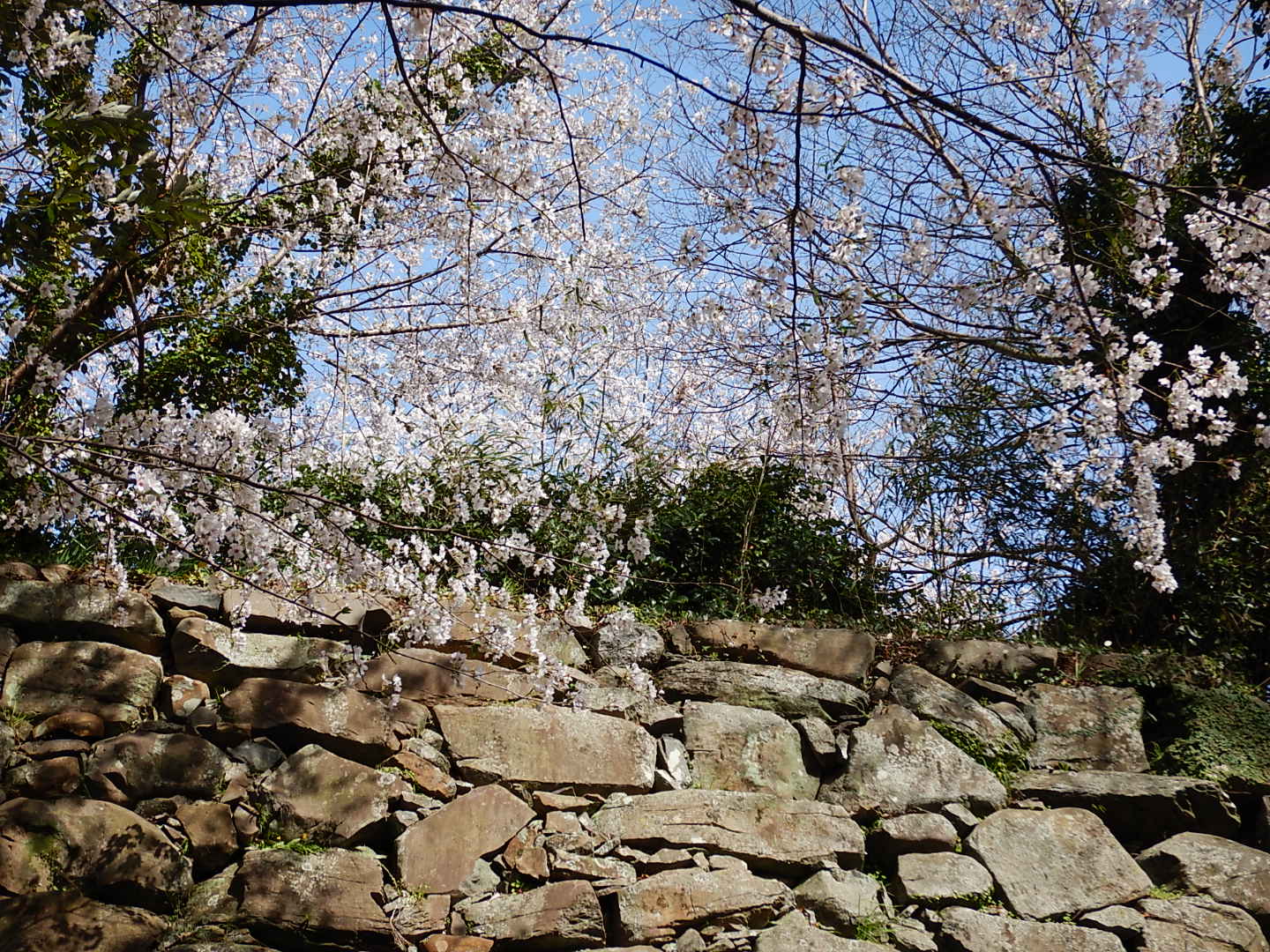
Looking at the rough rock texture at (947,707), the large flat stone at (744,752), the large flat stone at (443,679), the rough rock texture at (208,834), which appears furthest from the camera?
the rough rock texture at (947,707)

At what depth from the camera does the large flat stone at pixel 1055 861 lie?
13.1ft

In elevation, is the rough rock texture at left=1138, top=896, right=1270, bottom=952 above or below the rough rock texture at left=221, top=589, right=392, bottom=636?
below

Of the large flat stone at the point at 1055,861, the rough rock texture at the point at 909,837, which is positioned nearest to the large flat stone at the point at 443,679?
the rough rock texture at the point at 909,837

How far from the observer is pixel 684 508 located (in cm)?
543

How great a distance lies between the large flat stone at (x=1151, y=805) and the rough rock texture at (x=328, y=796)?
2.99 meters

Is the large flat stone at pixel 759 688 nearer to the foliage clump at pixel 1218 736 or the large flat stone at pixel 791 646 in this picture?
the large flat stone at pixel 791 646

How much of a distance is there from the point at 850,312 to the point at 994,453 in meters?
3.07

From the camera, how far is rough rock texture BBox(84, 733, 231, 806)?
3.43 meters

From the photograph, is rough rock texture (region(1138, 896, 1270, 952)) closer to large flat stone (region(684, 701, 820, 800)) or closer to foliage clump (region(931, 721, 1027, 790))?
foliage clump (region(931, 721, 1027, 790))

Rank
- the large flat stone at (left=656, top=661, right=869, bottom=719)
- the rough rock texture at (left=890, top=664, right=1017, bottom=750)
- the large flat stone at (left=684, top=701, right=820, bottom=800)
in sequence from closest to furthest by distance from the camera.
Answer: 1. the large flat stone at (left=684, top=701, right=820, bottom=800)
2. the large flat stone at (left=656, top=661, right=869, bottom=719)
3. the rough rock texture at (left=890, top=664, right=1017, bottom=750)

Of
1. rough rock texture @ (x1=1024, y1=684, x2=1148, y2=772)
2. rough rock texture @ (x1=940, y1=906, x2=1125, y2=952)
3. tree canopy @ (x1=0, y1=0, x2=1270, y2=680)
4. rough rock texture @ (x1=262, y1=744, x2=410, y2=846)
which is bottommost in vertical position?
rough rock texture @ (x1=940, y1=906, x2=1125, y2=952)

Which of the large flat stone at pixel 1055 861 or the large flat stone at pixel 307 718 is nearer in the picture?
the large flat stone at pixel 307 718

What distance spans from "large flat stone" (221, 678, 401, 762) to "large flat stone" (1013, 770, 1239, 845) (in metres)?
3.03

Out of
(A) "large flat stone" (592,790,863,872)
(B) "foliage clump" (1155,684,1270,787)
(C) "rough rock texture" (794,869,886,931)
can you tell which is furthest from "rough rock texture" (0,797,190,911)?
(B) "foliage clump" (1155,684,1270,787)
